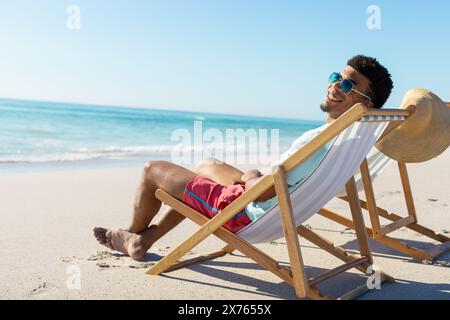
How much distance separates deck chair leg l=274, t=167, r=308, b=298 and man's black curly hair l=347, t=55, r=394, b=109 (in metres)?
0.93

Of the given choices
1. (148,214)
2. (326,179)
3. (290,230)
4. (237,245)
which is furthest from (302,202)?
(148,214)

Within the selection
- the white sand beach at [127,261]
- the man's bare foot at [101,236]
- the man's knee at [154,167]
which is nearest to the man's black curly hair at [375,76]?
the white sand beach at [127,261]

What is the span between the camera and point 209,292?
300 centimetres

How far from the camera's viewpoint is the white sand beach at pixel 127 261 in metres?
2.98

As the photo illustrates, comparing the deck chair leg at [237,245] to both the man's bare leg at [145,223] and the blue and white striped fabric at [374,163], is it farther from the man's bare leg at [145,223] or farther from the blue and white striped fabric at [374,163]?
the blue and white striped fabric at [374,163]

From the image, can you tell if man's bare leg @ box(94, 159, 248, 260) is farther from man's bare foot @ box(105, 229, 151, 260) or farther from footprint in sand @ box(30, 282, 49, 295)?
footprint in sand @ box(30, 282, 49, 295)

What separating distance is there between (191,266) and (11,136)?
1647 centimetres

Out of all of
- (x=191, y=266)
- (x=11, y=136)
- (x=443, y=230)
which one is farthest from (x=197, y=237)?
(x=11, y=136)

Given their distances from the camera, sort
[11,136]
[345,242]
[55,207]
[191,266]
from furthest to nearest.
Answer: [11,136] → [55,207] → [345,242] → [191,266]

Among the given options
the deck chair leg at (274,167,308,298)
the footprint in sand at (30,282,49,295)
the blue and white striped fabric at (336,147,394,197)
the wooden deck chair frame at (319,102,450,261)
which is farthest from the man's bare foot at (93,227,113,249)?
the blue and white striped fabric at (336,147,394,197)

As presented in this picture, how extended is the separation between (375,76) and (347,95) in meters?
0.19

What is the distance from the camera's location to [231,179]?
3.41 m
